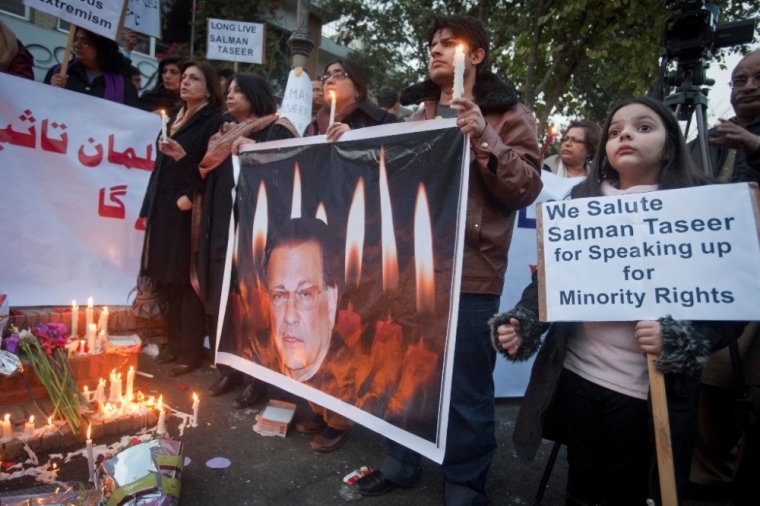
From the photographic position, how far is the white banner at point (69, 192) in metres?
3.52

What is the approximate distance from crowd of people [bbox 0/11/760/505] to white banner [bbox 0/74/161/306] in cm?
124

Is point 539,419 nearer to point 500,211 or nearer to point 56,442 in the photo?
point 500,211

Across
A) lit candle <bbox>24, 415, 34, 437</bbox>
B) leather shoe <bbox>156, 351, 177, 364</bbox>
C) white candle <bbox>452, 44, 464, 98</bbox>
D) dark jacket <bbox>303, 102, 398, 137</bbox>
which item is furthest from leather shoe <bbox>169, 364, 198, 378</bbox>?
white candle <bbox>452, 44, 464, 98</bbox>

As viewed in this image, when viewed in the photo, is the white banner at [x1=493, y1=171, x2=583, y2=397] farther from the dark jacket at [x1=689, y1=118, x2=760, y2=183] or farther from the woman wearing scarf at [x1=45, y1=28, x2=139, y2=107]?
the woman wearing scarf at [x1=45, y1=28, x2=139, y2=107]

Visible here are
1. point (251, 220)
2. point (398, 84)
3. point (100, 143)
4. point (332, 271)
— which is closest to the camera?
point (332, 271)

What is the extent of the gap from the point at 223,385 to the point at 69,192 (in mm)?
1940

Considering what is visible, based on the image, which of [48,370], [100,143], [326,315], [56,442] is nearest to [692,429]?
[326,315]

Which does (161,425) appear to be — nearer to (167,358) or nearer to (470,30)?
(167,358)

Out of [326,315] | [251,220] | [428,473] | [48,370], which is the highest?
[251,220]

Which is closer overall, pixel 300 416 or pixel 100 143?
pixel 300 416

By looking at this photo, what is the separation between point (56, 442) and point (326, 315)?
4.88ft

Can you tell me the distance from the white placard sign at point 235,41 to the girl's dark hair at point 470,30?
3957 millimetres

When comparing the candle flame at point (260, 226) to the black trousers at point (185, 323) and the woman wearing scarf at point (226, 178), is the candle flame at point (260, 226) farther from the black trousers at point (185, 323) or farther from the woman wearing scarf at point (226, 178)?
the black trousers at point (185, 323)

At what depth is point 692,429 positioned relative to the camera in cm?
157
